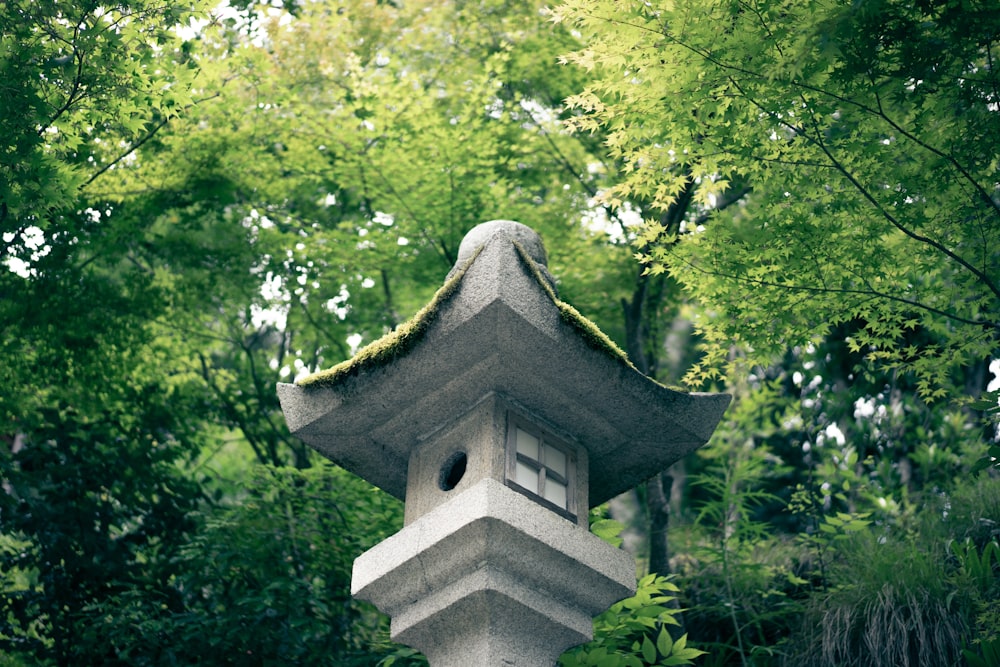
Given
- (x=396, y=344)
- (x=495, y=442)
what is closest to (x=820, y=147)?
(x=495, y=442)

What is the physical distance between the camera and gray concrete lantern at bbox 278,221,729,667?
5145mm

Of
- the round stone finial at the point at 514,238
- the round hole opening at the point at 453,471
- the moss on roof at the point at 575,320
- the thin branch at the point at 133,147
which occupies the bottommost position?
the round hole opening at the point at 453,471

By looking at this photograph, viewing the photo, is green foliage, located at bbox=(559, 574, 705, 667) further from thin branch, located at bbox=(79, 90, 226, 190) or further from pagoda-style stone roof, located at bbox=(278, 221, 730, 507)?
thin branch, located at bbox=(79, 90, 226, 190)

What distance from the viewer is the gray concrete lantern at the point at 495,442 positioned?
5.14 m

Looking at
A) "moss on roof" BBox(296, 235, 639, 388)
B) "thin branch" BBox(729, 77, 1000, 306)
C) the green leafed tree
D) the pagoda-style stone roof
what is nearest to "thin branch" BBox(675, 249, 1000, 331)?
the green leafed tree

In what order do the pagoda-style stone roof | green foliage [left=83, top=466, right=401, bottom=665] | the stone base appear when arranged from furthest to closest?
green foliage [left=83, top=466, right=401, bottom=665] < the pagoda-style stone roof < the stone base

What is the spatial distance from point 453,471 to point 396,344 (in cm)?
93

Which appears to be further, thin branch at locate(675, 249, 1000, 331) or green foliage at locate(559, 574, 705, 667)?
green foliage at locate(559, 574, 705, 667)

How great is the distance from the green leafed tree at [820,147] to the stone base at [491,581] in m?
2.18

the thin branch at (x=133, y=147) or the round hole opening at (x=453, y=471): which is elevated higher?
the thin branch at (x=133, y=147)

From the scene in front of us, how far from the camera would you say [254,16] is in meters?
12.1

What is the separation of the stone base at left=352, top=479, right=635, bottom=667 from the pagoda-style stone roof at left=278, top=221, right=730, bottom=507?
0.67 metres

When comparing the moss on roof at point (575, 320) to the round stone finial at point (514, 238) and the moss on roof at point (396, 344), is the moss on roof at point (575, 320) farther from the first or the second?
the round stone finial at point (514, 238)

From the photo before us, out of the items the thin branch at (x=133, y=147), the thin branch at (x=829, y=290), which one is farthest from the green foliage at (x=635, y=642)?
the thin branch at (x=133, y=147)
